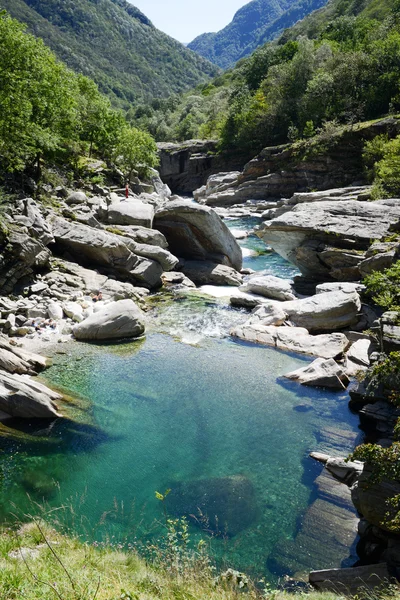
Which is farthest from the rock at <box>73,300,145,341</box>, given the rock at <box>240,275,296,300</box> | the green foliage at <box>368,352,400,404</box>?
the green foliage at <box>368,352,400,404</box>

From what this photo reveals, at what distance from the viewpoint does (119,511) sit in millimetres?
9109

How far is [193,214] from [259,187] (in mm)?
38253

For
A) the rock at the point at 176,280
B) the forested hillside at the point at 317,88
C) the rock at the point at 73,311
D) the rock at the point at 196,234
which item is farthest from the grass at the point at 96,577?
the forested hillside at the point at 317,88

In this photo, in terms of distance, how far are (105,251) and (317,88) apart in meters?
55.9

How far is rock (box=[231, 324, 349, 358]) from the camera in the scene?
17.6 meters

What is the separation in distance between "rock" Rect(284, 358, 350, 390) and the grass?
908 cm

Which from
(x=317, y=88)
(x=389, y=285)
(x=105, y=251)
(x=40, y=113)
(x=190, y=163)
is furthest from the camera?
(x=190, y=163)

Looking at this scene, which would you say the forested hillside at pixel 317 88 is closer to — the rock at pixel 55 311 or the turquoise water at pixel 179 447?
the rock at pixel 55 311

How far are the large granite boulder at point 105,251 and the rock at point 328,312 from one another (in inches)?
347

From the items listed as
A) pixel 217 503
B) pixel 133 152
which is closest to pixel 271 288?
pixel 217 503

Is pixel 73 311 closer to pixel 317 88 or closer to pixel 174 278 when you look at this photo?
pixel 174 278

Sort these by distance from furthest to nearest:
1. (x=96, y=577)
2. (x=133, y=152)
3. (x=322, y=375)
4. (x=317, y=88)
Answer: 1. (x=317, y=88)
2. (x=133, y=152)
3. (x=322, y=375)
4. (x=96, y=577)

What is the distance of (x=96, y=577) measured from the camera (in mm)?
5176

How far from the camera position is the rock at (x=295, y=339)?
57.8ft
